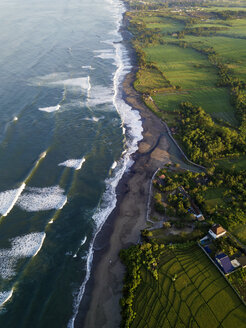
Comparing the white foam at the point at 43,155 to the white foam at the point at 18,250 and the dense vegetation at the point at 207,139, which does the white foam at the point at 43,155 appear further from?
the dense vegetation at the point at 207,139

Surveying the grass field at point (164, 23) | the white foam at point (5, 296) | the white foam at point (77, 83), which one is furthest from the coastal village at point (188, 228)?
the grass field at point (164, 23)

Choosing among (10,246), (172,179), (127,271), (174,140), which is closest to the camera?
(127,271)

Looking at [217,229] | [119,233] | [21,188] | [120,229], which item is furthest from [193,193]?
[21,188]

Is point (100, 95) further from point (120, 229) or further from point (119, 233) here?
point (119, 233)

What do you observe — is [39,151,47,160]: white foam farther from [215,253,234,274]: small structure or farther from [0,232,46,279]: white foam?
[215,253,234,274]: small structure

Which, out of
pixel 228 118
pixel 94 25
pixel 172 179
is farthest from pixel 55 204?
pixel 94 25

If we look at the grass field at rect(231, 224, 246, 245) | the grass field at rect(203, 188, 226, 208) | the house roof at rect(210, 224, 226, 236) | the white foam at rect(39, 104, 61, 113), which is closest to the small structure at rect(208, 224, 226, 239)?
the house roof at rect(210, 224, 226, 236)

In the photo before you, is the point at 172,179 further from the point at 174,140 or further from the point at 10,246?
the point at 10,246
